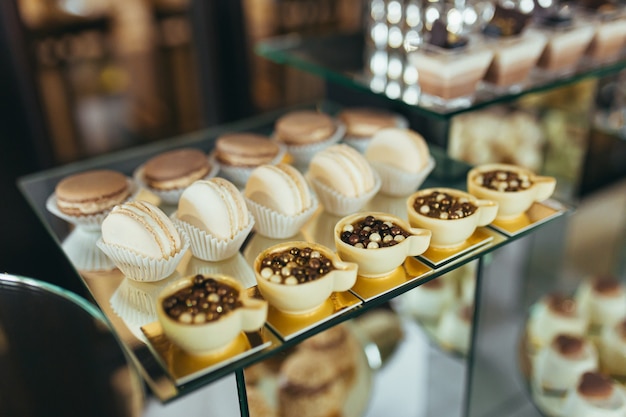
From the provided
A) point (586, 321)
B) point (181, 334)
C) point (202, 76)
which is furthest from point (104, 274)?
point (202, 76)

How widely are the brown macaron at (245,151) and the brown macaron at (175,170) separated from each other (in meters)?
0.04

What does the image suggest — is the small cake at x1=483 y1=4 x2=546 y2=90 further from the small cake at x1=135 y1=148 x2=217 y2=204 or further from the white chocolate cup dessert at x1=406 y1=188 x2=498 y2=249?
the small cake at x1=135 y1=148 x2=217 y2=204

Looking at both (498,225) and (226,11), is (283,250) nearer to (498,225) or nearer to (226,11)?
(498,225)

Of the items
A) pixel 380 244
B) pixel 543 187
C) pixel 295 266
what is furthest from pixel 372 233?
pixel 543 187

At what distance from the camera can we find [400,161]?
3.56 feet

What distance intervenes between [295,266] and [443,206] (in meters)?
0.28

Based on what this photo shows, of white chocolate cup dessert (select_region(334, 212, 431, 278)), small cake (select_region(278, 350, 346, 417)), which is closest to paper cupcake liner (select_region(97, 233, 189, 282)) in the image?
white chocolate cup dessert (select_region(334, 212, 431, 278))

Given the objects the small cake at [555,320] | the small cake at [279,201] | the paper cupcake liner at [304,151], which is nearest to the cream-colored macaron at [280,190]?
the small cake at [279,201]

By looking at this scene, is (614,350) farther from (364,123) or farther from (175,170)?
(175,170)

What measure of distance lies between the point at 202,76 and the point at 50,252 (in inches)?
33.5

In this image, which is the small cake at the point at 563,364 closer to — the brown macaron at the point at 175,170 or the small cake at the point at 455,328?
the small cake at the point at 455,328

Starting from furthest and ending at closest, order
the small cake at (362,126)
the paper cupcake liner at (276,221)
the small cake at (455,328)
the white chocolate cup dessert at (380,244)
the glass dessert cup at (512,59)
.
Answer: the small cake at (455,328) < the small cake at (362,126) < the glass dessert cup at (512,59) < the paper cupcake liner at (276,221) < the white chocolate cup dessert at (380,244)

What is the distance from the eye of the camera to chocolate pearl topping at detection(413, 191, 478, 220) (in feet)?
3.03

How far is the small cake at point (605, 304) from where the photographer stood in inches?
62.1
